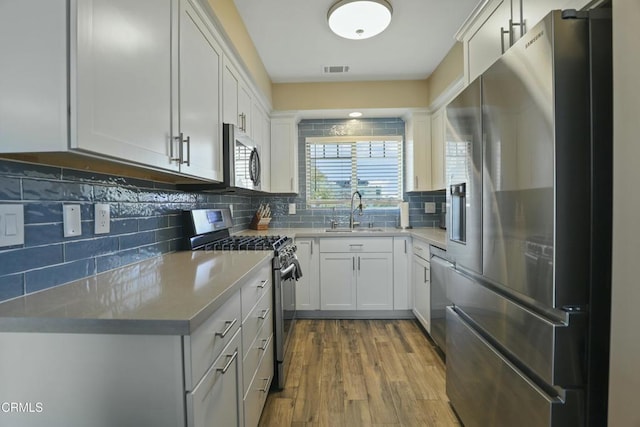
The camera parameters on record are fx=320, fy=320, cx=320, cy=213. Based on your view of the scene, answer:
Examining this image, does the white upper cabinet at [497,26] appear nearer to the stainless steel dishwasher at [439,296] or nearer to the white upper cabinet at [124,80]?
the stainless steel dishwasher at [439,296]

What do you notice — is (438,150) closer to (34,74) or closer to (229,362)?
(229,362)

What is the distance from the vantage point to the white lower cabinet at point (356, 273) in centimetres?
322

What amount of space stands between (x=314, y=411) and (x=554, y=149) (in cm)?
174

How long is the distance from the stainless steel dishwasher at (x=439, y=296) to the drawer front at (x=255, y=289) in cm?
121

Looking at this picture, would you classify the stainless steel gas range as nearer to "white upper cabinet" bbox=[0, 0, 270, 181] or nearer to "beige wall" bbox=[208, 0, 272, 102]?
"white upper cabinet" bbox=[0, 0, 270, 181]

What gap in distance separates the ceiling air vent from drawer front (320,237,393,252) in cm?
169

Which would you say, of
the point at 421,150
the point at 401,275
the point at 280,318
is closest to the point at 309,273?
the point at 401,275

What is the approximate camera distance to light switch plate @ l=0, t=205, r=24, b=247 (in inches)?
36.0

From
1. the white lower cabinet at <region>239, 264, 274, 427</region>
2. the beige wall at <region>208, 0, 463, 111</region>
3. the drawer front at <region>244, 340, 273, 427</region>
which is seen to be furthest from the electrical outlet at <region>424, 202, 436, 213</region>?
the drawer front at <region>244, 340, 273, 427</region>

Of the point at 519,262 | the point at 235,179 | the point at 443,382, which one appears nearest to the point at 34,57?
the point at 235,179

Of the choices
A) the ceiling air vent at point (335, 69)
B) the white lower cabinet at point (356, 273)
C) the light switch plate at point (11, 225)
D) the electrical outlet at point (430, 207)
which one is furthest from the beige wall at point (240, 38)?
the electrical outlet at point (430, 207)

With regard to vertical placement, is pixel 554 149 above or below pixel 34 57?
below

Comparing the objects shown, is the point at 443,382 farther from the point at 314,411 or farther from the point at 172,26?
the point at 172,26

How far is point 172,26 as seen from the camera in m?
1.32
